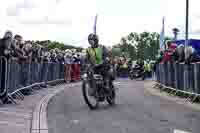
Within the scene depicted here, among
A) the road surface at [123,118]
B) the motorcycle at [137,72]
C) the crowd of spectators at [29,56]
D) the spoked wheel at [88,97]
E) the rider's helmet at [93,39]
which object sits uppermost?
the rider's helmet at [93,39]

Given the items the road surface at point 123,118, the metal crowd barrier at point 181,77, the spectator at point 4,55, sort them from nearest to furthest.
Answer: the road surface at point 123,118 → the spectator at point 4,55 → the metal crowd barrier at point 181,77

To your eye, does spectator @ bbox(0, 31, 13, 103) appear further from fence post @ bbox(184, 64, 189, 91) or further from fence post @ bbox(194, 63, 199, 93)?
fence post @ bbox(184, 64, 189, 91)

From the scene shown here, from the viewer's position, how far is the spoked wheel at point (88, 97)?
12945mm

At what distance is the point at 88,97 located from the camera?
13148 mm

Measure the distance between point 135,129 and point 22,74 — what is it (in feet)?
27.0

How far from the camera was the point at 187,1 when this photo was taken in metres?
20.1

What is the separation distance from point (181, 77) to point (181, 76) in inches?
1.9

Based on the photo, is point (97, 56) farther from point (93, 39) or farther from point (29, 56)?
point (29, 56)

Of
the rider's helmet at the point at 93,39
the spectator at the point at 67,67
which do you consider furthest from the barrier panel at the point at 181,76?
the spectator at the point at 67,67

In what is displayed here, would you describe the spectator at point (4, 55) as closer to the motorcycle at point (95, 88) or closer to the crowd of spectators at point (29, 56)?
the crowd of spectators at point (29, 56)

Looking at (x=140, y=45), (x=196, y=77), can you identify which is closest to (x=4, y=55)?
(x=196, y=77)

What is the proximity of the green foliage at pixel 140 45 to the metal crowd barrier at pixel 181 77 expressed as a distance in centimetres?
5834

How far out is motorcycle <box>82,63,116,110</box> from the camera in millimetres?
13039

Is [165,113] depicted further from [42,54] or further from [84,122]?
[42,54]
